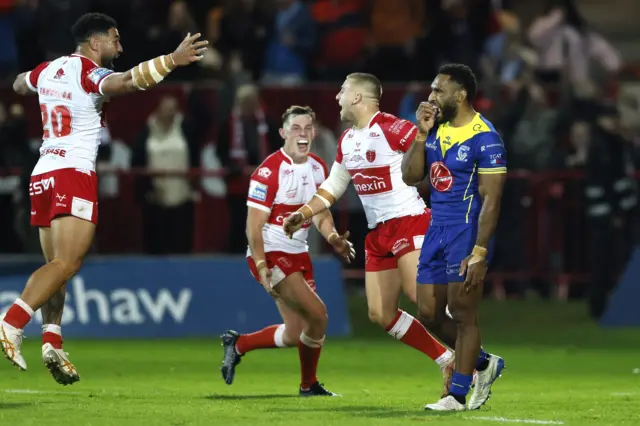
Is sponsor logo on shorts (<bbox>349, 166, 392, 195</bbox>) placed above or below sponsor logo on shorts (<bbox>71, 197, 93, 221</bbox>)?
above

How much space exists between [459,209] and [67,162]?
3.16 meters

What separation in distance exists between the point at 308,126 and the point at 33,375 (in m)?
3.58

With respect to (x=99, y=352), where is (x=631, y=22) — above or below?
above

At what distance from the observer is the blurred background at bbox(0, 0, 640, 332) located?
20.7 metres

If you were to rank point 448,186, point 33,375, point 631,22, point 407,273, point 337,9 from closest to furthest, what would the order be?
point 448,186 < point 407,273 < point 33,375 < point 337,9 < point 631,22

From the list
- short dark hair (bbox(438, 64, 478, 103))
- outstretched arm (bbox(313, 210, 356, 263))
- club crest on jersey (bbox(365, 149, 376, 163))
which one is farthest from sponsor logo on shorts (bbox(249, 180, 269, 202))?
short dark hair (bbox(438, 64, 478, 103))

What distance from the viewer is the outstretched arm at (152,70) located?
1157 cm

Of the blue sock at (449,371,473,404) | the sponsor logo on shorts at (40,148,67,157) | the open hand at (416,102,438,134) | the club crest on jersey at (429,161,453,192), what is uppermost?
the open hand at (416,102,438,134)

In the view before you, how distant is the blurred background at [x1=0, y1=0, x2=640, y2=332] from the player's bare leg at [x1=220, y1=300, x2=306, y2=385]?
584cm

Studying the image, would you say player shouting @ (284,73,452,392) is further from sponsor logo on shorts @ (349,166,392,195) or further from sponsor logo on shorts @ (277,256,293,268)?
sponsor logo on shorts @ (277,256,293,268)

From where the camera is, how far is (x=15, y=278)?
1866 cm

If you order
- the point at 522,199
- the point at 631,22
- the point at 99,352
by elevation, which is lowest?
the point at 99,352

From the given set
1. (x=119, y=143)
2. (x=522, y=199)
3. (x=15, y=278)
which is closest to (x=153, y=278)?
(x=15, y=278)

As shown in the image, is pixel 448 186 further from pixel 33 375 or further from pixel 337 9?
pixel 337 9
